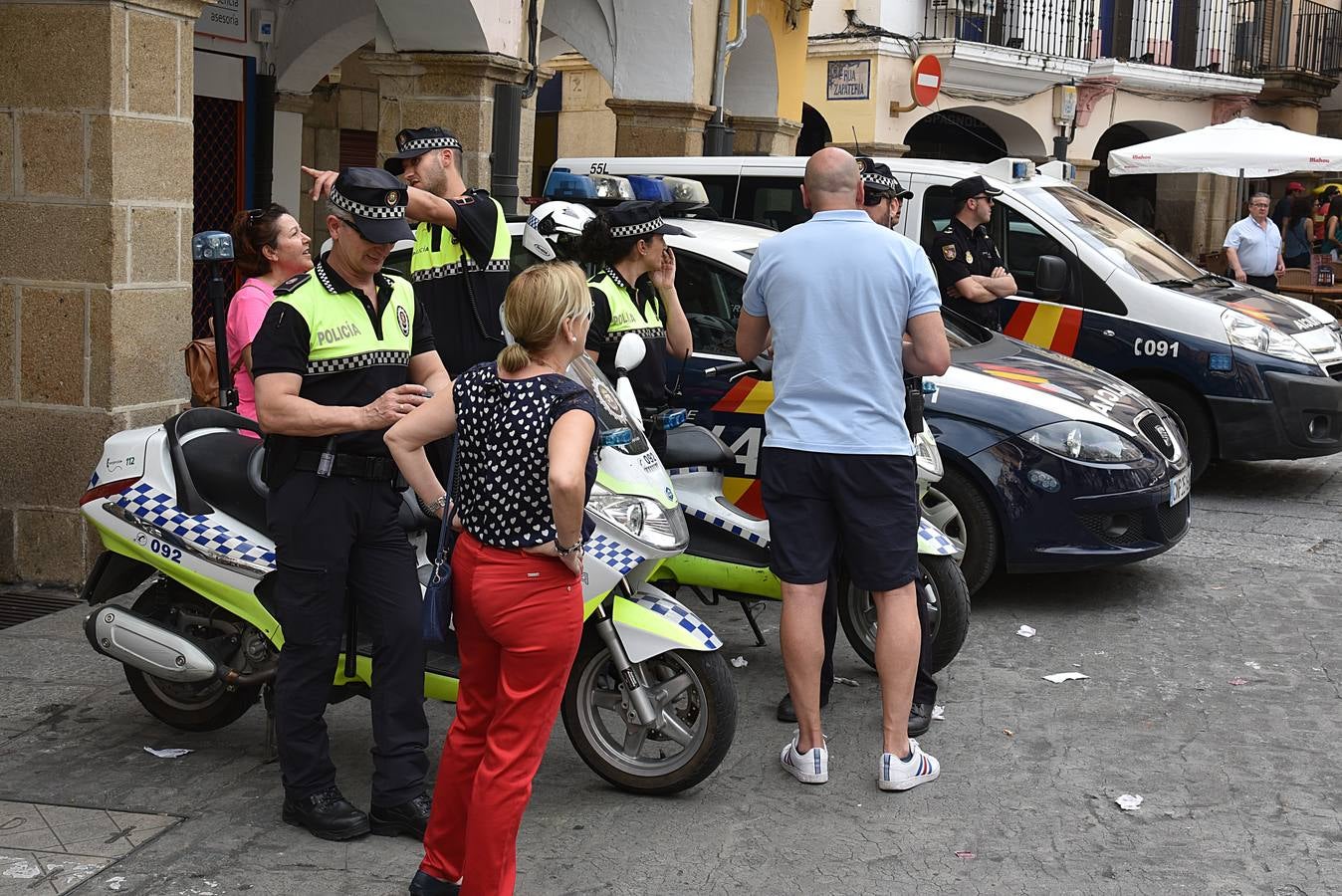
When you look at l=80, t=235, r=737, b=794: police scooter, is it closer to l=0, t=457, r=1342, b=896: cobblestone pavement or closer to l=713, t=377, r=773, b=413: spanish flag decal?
l=0, t=457, r=1342, b=896: cobblestone pavement

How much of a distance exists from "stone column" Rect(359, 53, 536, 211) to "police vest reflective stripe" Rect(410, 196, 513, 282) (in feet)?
16.8

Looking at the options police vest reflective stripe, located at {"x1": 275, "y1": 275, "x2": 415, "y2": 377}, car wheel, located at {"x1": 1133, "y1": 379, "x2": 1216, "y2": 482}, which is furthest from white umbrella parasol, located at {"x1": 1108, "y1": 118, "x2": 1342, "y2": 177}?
police vest reflective stripe, located at {"x1": 275, "y1": 275, "x2": 415, "y2": 377}

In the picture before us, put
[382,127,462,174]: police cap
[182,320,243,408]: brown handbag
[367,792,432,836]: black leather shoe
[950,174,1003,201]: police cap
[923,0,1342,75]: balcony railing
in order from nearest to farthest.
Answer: [367,792,432,836]: black leather shoe → [382,127,462,174]: police cap → [182,320,243,408]: brown handbag → [950,174,1003,201]: police cap → [923,0,1342,75]: balcony railing

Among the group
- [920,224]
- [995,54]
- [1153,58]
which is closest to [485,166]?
[920,224]

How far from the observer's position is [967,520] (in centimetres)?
696

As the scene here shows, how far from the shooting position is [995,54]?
23453 mm

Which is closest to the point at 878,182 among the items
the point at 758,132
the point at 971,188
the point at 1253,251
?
the point at 971,188

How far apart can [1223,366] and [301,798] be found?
665 cm

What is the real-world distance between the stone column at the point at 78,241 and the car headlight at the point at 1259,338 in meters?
5.86

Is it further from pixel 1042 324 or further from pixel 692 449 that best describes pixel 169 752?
pixel 1042 324

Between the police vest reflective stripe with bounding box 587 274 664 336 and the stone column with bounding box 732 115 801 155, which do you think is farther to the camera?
the stone column with bounding box 732 115 801 155

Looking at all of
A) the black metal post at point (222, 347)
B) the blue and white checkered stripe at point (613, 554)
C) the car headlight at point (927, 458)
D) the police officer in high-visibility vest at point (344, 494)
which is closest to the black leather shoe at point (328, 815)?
the police officer in high-visibility vest at point (344, 494)

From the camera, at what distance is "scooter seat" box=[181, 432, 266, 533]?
15.6ft

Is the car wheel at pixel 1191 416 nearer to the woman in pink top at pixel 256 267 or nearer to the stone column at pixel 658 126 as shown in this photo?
the woman in pink top at pixel 256 267
